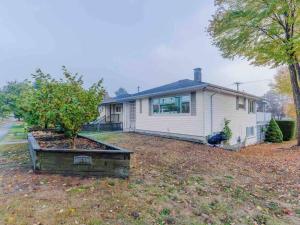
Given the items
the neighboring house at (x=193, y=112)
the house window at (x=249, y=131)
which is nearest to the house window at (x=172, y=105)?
the neighboring house at (x=193, y=112)

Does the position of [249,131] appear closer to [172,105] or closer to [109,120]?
[172,105]

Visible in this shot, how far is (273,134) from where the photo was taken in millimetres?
20359

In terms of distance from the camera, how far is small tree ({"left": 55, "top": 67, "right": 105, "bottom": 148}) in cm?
575

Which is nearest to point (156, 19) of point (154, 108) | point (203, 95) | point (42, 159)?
point (154, 108)

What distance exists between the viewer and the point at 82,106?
5918 millimetres

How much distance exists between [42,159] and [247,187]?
4882mm

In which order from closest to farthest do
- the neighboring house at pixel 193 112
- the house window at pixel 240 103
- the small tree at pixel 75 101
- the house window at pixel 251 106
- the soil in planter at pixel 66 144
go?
1. the small tree at pixel 75 101
2. the soil in planter at pixel 66 144
3. the neighboring house at pixel 193 112
4. the house window at pixel 240 103
5. the house window at pixel 251 106

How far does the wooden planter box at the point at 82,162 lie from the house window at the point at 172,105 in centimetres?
822

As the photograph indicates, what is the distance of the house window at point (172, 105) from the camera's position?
12.6 m

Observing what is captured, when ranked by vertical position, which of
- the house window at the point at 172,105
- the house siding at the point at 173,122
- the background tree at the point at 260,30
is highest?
the background tree at the point at 260,30

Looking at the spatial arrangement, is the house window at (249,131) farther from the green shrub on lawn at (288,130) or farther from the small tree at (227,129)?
the green shrub on lawn at (288,130)

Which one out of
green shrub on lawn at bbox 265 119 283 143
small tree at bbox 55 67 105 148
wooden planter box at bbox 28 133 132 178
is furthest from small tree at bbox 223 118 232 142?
green shrub on lawn at bbox 265 119 283 143

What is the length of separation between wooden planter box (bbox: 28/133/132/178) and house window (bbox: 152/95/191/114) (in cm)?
822

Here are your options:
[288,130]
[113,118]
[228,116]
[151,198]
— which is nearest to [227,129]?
[228,116]
